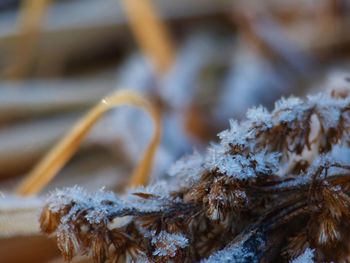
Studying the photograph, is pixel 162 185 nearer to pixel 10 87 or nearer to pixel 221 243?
pixel 221 243

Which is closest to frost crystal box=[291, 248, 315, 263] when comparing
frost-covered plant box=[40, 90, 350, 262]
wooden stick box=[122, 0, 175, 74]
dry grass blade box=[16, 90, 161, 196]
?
frost-covered plant box=[40, 90, 350, 262]

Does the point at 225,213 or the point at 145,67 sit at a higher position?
the point at 145,67

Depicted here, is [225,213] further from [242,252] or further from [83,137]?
[83,137]

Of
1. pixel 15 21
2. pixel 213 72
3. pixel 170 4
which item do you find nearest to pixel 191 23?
pixel 170 4

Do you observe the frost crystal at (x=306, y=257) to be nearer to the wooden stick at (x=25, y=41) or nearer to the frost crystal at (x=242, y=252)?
the frost crystal at (x=242, y=252)

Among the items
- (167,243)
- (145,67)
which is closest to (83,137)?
(167,243)

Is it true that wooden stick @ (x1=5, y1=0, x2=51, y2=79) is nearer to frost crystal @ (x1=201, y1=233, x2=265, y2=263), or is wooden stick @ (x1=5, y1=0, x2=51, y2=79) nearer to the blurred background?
the blurred background
